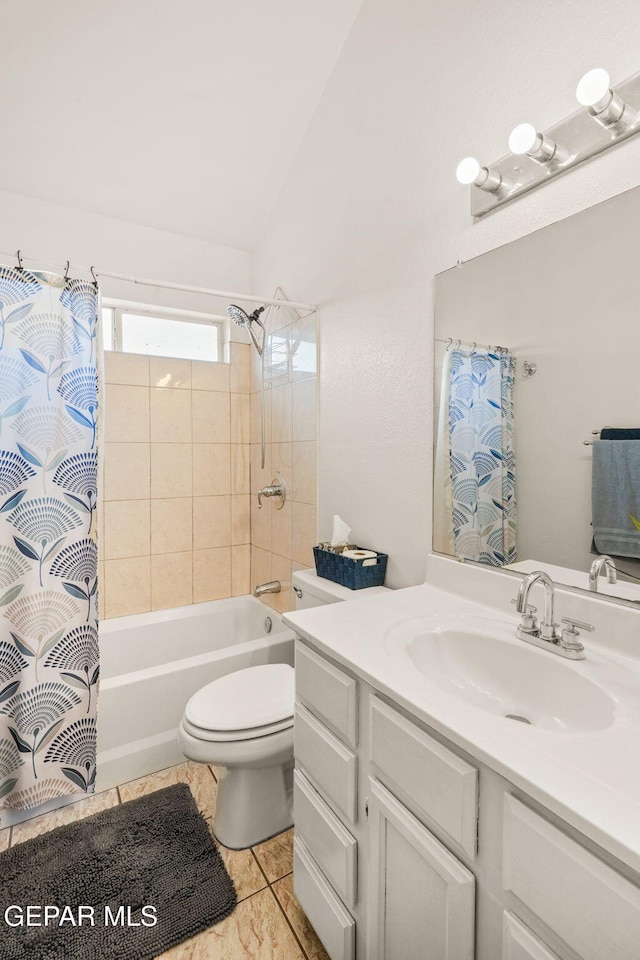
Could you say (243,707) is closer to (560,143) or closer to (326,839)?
(326,839)

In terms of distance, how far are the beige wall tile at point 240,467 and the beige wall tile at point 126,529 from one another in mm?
504

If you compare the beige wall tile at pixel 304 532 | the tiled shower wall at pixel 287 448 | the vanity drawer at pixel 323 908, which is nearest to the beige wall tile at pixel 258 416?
the tiled shower wall at pixel 287 448

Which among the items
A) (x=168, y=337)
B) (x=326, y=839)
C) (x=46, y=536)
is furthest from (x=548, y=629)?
(x=168, y=337)

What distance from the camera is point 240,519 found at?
278cm

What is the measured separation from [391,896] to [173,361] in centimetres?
236

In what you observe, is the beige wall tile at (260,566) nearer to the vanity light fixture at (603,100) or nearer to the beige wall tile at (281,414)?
the beige wall tile at (281,414)

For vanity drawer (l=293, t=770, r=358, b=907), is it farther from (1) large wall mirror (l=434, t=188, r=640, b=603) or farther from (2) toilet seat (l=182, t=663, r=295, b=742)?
(1) large wall mirror (l=434, t=188, r=640, b=603)

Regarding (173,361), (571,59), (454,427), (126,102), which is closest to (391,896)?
(454,427)

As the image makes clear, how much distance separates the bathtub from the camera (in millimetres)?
1826

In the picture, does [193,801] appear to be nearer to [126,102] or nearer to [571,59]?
[571,59]

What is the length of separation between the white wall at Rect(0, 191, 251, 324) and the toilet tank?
5.30 ft

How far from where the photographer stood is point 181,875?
142cm

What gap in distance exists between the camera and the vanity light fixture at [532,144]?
41.5 inches

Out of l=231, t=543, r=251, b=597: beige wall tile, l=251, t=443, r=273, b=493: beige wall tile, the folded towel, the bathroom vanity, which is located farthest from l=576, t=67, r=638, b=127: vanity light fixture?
l=231, t=543, r=251, b=597: beige wall tile
